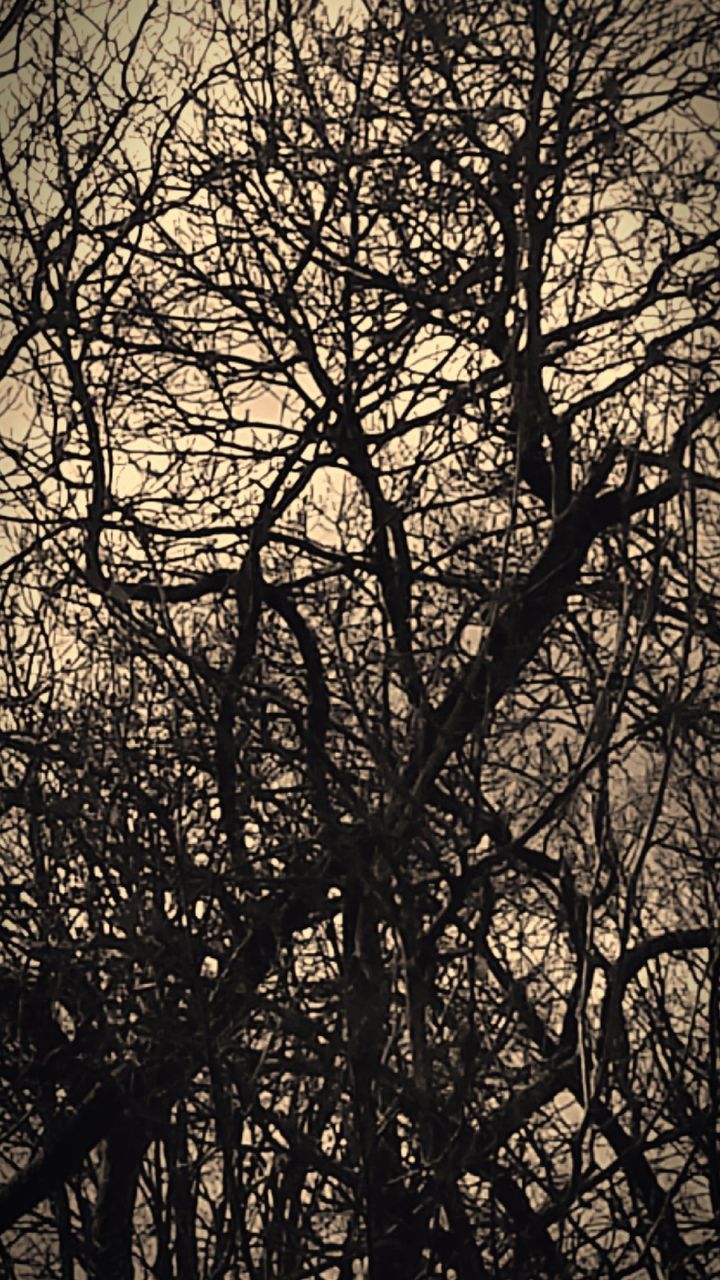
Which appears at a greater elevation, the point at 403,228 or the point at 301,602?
the point at 403,228

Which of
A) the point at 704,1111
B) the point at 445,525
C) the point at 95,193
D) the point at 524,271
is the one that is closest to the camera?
the point at 704,1111

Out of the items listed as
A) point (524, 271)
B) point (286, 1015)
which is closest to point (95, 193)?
point (524, 271)

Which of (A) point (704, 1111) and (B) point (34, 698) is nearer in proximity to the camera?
(A) point (704, 1111)

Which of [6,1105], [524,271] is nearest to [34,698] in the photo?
[6,1105]

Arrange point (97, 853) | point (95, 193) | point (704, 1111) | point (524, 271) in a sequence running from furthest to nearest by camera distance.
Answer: point (95, 193) → point (524, 271) → point (704, 1111) → point (97, 853)

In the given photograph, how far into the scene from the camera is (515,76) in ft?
17.1

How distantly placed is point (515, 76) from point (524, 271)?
983 mm

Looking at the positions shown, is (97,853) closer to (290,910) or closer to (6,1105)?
(290,910)

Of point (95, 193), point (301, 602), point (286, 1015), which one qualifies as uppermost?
point (95, 193)

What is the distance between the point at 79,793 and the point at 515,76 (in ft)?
8.75

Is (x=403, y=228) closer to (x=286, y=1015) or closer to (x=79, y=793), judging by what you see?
(x=79, y=793)

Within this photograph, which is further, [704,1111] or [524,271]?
[524,271]

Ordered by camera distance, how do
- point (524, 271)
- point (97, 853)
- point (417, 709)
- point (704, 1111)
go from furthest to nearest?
point (524, 271) < point (704, 1111) < point (97, 853) < point (417, 709)

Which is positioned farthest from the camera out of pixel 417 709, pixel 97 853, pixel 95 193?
pixel 95 193
